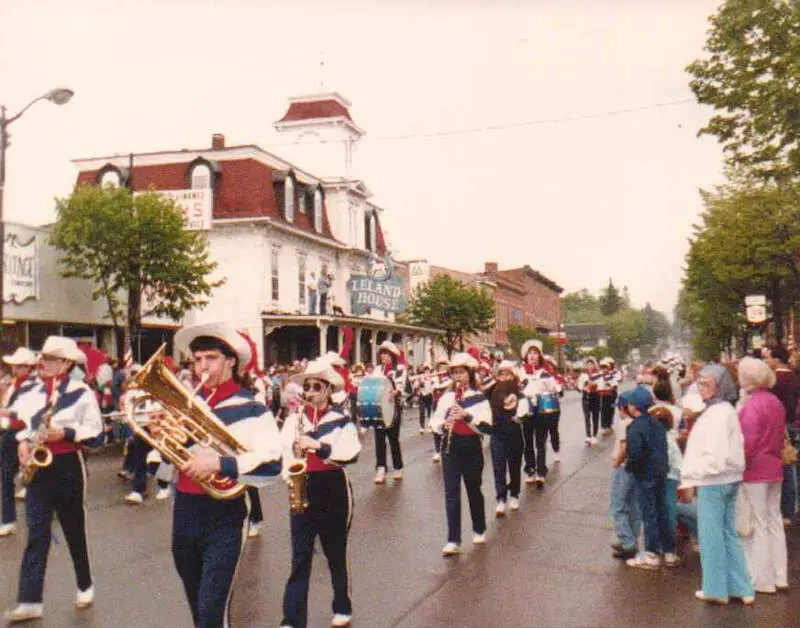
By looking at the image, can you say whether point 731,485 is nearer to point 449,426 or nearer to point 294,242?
point 449,426

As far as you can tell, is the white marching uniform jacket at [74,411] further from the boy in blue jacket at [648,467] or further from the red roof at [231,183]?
the red roof at [231,183]

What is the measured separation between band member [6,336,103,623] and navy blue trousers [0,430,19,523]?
3231mm

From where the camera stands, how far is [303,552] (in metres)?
5.98

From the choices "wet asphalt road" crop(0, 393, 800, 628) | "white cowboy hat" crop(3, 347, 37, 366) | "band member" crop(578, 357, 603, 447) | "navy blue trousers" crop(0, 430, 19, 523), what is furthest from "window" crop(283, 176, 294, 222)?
"navy blue trousers" crop(0, 430, 19, 523)

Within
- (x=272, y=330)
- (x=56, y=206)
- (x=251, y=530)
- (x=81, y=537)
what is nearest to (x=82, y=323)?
(x=56, y=206)

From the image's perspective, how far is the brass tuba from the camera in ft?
14.6

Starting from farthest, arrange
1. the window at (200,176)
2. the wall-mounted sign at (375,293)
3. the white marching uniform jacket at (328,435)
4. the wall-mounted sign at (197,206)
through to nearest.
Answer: the wall-mounted sign at (375,293)
the window at (200,176)
the wall-mounted sign at (197,206)
the white marching uniform jacket at (328,435)

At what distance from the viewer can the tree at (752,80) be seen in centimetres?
2009

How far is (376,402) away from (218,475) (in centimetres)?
915

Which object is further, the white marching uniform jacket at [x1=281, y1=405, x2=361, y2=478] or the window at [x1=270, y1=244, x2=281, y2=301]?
the window at [x1=270, y1=244, x2=281, y2=301]

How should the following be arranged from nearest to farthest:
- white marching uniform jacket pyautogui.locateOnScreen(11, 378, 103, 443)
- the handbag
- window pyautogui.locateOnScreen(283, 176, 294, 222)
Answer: white marching uniform jacket pyautogui.locateOnScreen(11, 378, 103, 443) → the handbag → window pyautogui.locateOnScreen(283, 176, 294, 222)

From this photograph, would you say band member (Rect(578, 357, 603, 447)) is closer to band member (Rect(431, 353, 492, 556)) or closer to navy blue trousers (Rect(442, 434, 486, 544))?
band member (Rect(431, 353, 492, 556))

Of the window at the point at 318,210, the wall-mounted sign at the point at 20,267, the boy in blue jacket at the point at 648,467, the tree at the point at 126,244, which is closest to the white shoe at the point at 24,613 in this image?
the boy in blue jacket at the point at 648,467

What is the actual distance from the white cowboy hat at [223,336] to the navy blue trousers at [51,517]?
2460 millimetres
